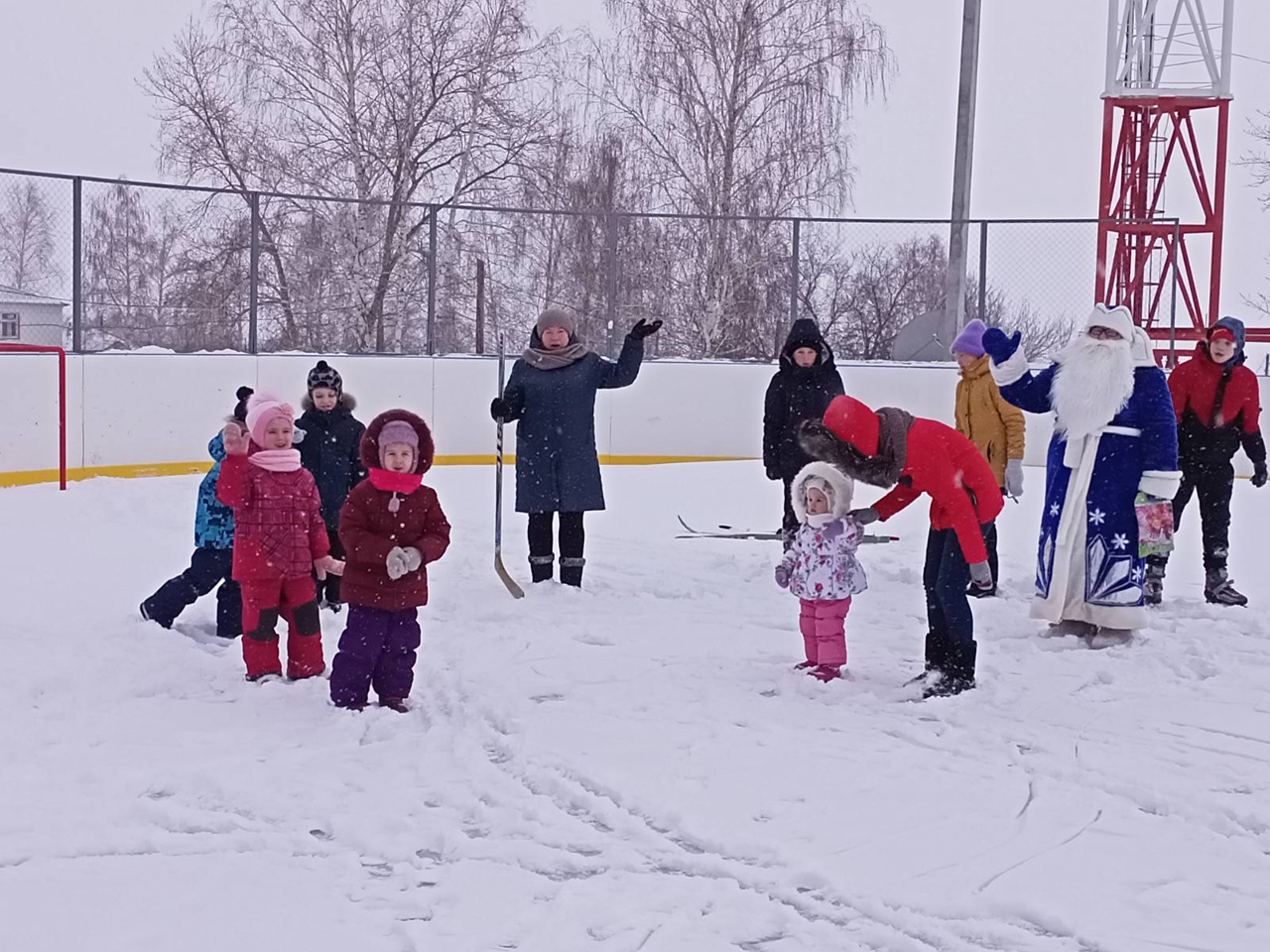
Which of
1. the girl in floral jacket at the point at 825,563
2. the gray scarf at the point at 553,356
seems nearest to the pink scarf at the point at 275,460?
the girl in floral jacket at the point at 825,563

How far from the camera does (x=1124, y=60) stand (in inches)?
895

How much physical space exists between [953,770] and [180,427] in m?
10.2

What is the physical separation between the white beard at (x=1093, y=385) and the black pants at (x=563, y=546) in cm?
254

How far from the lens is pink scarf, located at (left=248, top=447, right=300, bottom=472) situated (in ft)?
17.9

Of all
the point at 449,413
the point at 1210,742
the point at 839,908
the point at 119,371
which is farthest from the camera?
the point at 449,413

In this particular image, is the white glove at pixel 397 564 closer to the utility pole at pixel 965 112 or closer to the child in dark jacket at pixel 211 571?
the child in dark jacket at pixel 211 571

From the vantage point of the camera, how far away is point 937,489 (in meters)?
5.46

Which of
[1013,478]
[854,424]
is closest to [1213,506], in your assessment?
[1013,478]

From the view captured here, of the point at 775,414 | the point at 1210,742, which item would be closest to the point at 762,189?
the point at 775,414

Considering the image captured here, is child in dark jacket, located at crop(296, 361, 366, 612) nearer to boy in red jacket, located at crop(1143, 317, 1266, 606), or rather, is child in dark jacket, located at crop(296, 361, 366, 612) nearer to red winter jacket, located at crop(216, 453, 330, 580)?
red winter jacket, located at crop(216, 453, 330, 580)

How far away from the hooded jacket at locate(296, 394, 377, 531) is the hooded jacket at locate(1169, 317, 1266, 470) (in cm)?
416

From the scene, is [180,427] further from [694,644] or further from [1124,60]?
[1124,60]

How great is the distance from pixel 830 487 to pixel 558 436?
2.31 meters

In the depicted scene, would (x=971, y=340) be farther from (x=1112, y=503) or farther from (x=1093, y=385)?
(x=1112, y=503)
